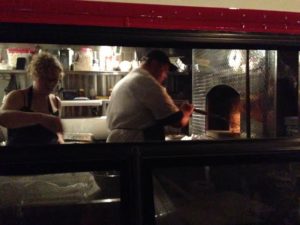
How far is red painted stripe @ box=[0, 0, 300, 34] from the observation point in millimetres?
870

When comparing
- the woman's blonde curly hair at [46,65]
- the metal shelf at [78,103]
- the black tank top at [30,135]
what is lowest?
the black tank top at [30,135]

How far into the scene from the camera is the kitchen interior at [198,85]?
898mm

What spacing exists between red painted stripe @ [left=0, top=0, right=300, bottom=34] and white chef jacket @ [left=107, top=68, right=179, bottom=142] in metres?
0.16

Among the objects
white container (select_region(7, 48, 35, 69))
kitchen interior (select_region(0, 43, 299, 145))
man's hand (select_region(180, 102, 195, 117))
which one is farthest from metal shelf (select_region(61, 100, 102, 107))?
man's hand (select_region(180, 102, 195, 117))

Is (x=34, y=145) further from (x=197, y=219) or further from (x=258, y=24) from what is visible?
(x=258, y=24)

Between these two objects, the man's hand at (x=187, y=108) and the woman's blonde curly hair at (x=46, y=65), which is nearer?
the woman's blonde curly hair at (x=46, y=65)

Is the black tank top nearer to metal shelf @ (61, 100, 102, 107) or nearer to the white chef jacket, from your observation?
metal shelf @ (61, 100, 102, 107)

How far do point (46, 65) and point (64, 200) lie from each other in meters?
0.43

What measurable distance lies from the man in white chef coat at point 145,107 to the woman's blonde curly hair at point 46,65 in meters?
0.18

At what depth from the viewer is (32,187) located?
98 cm

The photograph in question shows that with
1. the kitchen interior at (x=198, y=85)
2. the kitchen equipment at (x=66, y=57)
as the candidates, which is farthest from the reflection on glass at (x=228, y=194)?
the kitchen equipment at (x=66, y=57)

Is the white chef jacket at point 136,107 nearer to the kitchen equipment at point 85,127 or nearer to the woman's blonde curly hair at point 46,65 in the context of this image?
the kitchen equipment at point 85,127

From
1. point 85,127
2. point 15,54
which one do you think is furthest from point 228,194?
point 15,54

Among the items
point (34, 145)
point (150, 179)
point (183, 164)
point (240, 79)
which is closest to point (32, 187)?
point (34, 145)
